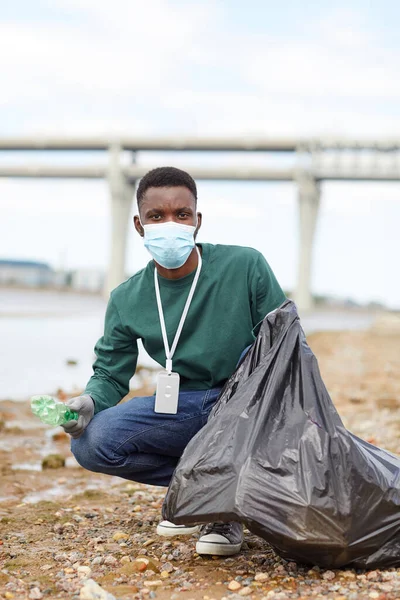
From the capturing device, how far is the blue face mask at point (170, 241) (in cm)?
255

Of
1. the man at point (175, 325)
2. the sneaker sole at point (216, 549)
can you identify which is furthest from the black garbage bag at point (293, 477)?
the man at point (175, 325)

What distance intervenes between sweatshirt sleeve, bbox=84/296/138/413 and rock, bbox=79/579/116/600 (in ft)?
2.62

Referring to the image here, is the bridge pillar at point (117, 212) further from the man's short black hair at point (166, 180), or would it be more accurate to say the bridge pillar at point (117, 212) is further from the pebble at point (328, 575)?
the pebble at point (328, 575)

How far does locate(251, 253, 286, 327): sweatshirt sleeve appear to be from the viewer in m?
2.62

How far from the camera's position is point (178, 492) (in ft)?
7.09

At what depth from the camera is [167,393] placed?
2576 mm

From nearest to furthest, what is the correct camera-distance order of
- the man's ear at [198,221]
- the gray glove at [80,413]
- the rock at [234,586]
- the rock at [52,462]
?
the rock at [234,586], the gray glove at [80,413], the man's ear at [198,221], the rock at [52,462]

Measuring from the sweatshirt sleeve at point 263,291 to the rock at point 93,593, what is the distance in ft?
3.42

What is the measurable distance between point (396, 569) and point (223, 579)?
1.55 feet

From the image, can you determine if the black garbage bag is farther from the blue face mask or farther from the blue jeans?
the blue face mask

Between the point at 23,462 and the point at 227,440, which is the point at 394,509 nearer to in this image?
the point at 227,440

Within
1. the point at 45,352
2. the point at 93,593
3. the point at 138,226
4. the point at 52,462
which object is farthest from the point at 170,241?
the point at 45,352

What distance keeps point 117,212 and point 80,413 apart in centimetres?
2093

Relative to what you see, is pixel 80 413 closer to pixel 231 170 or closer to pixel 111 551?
pixel 111 551
